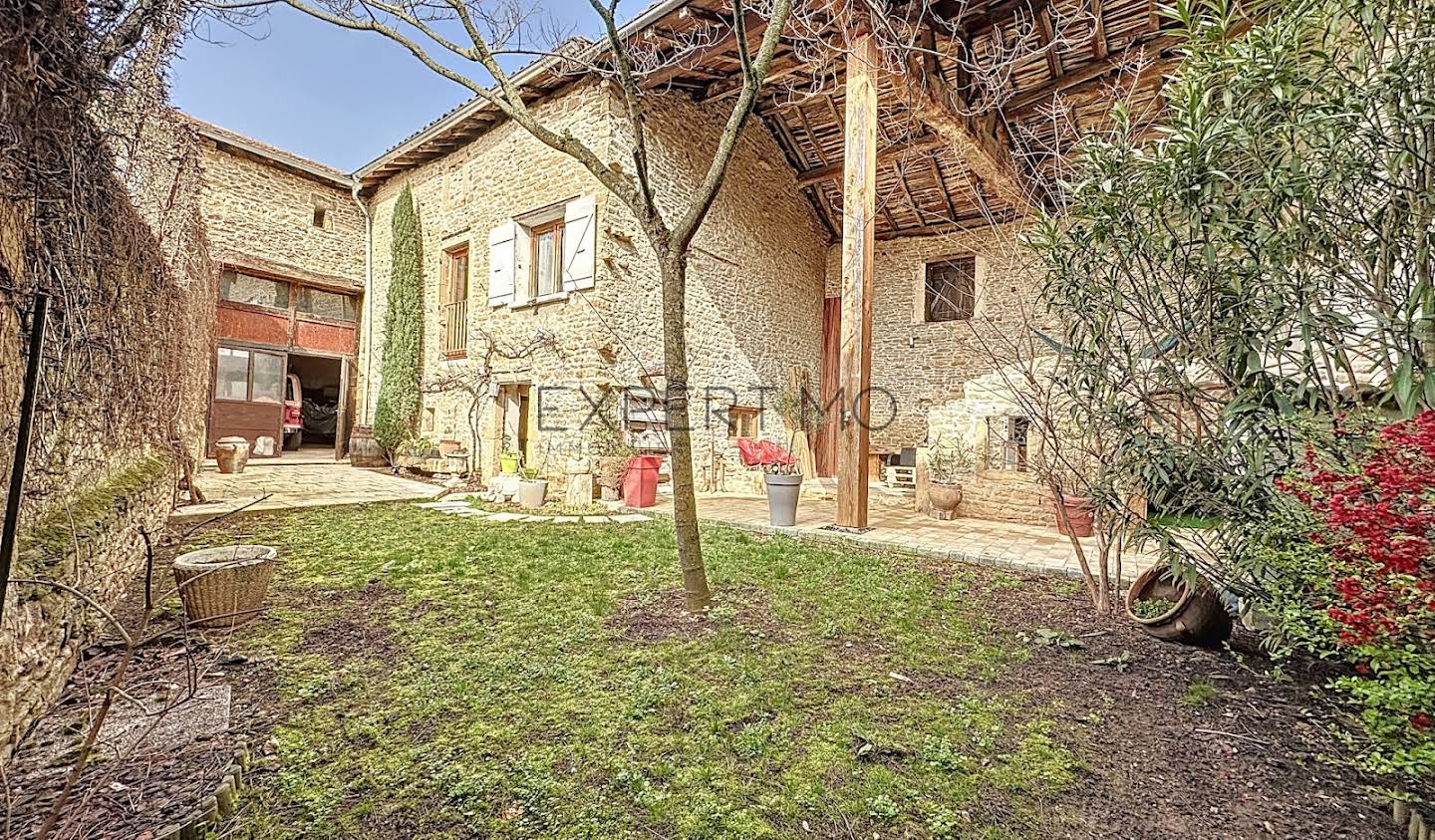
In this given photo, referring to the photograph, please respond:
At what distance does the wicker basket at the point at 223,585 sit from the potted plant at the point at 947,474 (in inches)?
226

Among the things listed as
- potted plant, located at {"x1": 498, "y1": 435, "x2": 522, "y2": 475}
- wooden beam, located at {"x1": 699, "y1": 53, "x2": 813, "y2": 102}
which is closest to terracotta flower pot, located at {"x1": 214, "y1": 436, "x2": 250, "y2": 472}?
potted plant, located at {"x1": 498, "y1": 435, "x2": 522, "y2": 475}

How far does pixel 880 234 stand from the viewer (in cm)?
1124

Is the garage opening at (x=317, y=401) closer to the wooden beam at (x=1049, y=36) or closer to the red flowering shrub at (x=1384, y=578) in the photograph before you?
the wooden beam at (x=1049, y=36)

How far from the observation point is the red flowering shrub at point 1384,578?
147 centimetres

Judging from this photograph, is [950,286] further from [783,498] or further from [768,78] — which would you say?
[783,498]

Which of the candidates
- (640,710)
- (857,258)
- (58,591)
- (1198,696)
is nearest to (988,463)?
(857,258)

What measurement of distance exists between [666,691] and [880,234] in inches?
411

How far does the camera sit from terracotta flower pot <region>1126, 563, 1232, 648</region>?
2734 mm

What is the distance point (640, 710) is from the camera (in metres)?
2.22

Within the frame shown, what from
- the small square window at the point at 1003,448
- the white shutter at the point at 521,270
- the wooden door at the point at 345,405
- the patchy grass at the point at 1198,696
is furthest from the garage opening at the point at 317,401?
the patchy grass at the point at 1198,696

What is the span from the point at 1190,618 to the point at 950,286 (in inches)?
340

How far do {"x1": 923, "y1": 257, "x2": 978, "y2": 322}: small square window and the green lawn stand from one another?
777cm

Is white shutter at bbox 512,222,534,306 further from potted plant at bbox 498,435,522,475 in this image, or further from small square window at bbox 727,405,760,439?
small square window at bbox 727,405,760,439

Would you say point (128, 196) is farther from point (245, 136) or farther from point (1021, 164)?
point (1021, 164)
